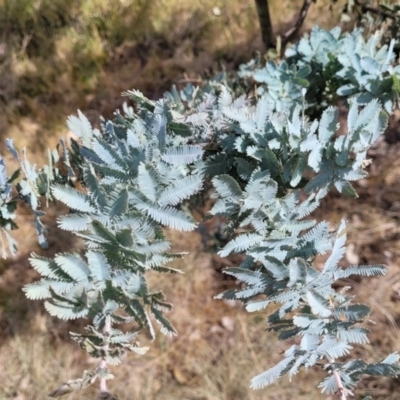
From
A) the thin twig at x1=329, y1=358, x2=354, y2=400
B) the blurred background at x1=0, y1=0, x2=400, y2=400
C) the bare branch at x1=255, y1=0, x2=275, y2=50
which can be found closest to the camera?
the thin twig at x1=329, y1=358, x2=354, y2=400

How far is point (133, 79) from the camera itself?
2148 mm

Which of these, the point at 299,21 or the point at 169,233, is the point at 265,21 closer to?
the point at 299,21

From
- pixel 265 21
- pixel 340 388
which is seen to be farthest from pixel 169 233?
pixel 340 388

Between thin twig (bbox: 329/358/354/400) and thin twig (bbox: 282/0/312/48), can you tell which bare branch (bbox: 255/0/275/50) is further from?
thin twig (bbox: 329/358/354/400)

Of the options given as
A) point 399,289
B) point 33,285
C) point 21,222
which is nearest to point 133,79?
point 21,222

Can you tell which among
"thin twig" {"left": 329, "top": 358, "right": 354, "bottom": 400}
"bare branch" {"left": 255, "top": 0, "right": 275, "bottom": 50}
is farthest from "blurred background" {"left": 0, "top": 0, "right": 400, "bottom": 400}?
"thin twig" {"left": 329, "top": 358, "right": 354, "bottom": 400}

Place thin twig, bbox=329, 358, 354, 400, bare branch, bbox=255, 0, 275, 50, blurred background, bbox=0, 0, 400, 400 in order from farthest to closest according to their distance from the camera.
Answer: blurred background, bbox=0, 0, 400, 400 < bare branch, bbox=255, 0, 275, 50 < thin twig, bbox=329, 358, 354, 400

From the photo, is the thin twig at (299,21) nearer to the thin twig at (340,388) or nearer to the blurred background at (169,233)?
the blurred background at (169,233)

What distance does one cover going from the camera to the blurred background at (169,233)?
180 cm

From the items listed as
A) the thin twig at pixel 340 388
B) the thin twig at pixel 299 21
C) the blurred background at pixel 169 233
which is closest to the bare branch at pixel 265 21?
the thin twig at pixel 299 21

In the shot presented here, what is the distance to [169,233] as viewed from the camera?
1861 millimetres

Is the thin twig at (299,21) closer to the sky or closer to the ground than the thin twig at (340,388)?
closer to the sky

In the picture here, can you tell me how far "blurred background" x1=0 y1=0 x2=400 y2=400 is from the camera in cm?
180

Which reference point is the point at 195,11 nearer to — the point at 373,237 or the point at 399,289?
the point at 373,237
